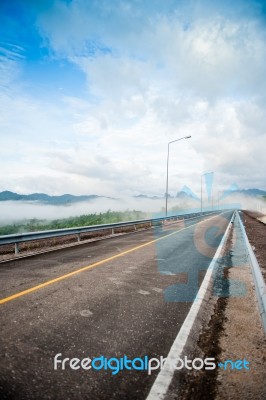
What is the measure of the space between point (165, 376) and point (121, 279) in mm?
3668

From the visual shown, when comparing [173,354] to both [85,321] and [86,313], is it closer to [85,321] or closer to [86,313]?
[85,321]

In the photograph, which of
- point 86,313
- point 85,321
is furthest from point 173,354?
point 86,313

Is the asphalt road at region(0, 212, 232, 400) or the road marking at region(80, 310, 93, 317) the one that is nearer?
the asphalt road at region(0, 212, 232, 400)

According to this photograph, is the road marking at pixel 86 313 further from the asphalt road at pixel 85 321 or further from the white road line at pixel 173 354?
the white road line at pixel 173 354

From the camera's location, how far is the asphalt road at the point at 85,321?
2.59 metres

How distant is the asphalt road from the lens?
2594 mm

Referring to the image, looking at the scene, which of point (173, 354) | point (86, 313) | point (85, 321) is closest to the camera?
point (173, 354)

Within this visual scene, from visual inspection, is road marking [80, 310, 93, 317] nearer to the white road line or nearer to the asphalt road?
the asphalt road

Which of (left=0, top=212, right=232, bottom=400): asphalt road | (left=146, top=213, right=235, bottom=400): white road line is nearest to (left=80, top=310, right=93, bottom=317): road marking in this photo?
(left=0, top=212, right=232, bottom=400): asphalt road

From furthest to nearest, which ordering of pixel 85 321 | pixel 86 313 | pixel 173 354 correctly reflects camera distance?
1. pixel 86 313
2. pixel 85 321
3. pixel 173 354

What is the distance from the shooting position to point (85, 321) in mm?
3969

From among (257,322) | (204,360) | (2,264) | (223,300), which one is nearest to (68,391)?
(204,360)

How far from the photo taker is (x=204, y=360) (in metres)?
3.04

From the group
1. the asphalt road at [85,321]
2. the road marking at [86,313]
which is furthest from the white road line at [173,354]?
the road marking at [86,313]
